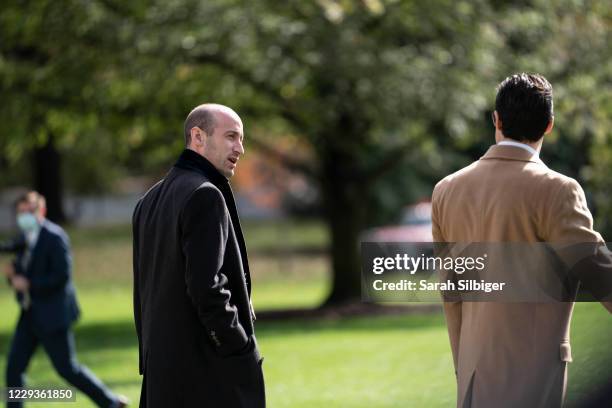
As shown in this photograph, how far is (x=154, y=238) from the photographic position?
4.95m

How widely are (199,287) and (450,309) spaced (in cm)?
105

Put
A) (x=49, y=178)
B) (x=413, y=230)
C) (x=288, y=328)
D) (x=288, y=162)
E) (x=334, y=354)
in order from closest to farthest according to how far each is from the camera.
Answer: (x=334, y=354) → (x=288, y=328) → (x=288, y=162) → (x=413, y=230) → (x=49, y=178)

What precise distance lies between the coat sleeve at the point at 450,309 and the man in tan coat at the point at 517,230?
8 cm

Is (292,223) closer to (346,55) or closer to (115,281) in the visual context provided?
(115,281)

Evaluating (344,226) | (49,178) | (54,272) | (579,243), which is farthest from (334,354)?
(49,178)

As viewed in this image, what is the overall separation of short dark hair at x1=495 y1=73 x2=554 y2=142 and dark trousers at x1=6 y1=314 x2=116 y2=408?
18.6 feet

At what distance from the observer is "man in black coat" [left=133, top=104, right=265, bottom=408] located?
4742mm

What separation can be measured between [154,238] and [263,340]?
11604 millimetres

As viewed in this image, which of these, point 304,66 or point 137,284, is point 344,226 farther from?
point 137,284

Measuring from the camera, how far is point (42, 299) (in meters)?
9.51

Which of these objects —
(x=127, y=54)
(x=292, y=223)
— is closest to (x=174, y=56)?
(x=127, y=54)

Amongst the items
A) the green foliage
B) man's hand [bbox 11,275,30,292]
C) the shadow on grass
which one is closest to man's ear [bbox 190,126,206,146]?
man's hand [bbox 11,275,30,292]

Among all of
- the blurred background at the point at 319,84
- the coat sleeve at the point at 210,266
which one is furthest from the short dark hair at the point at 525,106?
the blurred background at the point at 319,84

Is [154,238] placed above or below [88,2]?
below
